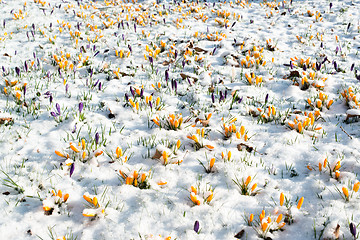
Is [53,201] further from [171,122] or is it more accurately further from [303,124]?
[303,124]

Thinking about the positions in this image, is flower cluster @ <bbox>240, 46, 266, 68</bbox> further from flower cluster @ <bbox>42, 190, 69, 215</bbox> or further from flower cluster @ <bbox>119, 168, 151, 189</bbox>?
flower cluster @ <bbox>42, 190, 69, 215</bbox>

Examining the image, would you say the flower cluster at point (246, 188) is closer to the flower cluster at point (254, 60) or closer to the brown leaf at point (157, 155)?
the brown leaf at point (157, 155)

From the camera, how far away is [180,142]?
3568 millimetres

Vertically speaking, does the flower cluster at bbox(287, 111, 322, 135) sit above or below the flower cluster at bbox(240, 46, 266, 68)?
below

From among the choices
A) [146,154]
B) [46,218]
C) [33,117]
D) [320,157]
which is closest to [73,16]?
[33,117]

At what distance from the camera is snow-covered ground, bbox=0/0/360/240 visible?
2490mm

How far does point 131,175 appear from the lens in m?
2.85

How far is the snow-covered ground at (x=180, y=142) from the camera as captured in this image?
2.49 metres

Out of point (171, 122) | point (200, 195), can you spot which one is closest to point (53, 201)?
point (200, 195)

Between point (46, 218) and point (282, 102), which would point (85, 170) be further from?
point (282, 102)

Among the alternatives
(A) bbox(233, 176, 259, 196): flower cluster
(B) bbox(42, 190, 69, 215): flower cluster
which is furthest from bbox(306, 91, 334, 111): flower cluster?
(B) bbox(42, 190, 69, 215): flower cluster

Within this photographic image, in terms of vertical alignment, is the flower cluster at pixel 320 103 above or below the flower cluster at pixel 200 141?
above

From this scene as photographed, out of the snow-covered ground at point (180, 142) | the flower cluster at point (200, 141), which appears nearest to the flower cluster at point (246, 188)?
the snow-covered ground at point (180, 142)

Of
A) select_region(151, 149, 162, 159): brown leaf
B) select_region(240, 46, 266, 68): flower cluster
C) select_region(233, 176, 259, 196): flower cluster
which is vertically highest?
select_region(240, 46, 266, 68): flower cluster
